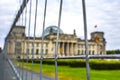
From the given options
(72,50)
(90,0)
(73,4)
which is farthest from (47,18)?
(90,0)

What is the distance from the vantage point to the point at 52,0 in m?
2.29

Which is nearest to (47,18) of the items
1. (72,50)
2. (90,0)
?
(72,50)

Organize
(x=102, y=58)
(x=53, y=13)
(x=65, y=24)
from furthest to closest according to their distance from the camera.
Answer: (x=53, y=13) < (x=65, y=24) < (x=102, y=58)


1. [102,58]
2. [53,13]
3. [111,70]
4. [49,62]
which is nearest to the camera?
[102,58]

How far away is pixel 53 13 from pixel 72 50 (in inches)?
17.0

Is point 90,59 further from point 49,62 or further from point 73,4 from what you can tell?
point 49,62

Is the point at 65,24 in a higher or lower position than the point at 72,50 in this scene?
higher

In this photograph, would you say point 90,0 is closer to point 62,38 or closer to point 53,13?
point 62,38

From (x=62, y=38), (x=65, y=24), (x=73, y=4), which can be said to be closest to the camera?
(x=73, y=4)

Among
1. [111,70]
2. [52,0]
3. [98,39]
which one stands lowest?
[111,70]

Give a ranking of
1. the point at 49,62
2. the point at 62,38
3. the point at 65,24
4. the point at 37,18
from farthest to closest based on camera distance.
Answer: the point at 37,18 → the point at 49,62 → the point at 62,38 → the point at 65,24

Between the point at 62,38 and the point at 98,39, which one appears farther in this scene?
the point at 62,38

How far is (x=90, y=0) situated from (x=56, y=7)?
35.3 inches

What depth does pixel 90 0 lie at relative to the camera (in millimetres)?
1337
